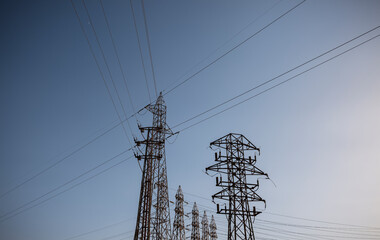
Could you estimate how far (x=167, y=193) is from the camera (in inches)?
1212

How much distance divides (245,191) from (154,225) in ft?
54.7

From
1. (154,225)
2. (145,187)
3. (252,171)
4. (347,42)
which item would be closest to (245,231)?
(252,171)

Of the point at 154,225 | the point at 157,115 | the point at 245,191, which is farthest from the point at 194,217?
the point at 245,191

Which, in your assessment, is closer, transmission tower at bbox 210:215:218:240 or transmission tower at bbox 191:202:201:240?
transmission tower at bbox 191:202:201:240

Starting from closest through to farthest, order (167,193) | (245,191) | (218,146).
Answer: (245,191) < (218,146) < (167,193)

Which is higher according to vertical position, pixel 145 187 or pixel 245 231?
pixel 145 187

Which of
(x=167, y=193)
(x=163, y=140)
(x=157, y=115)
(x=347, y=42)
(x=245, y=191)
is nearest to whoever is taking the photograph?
(x=347, y=42)

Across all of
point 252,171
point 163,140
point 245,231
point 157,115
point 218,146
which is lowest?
point 245,231

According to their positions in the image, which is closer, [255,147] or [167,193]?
[255,147]

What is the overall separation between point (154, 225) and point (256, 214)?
666 inches

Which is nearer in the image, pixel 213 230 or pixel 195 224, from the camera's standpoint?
pixel 195 224

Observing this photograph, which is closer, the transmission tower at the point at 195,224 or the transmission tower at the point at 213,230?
the transmission tower at the point at 195,224

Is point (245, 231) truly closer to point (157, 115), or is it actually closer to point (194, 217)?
point (157, 115)

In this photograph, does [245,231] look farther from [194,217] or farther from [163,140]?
[194,217]
